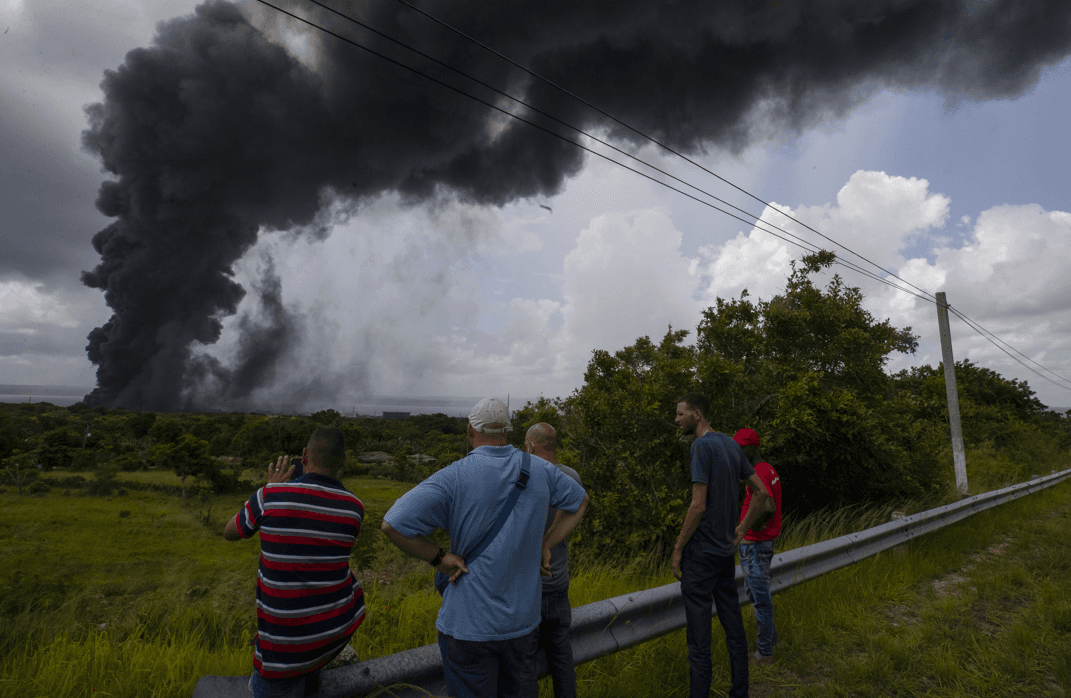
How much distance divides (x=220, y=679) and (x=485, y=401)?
141 centimetres

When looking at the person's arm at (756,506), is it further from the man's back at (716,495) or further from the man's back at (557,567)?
the man's back at (557,567)

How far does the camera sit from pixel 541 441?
3.10 meters

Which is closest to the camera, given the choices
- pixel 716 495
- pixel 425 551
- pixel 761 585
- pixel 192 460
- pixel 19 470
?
pixel 425 551

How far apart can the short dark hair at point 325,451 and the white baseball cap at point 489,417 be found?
1.86 ft

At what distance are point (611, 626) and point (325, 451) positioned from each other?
6.32 feet

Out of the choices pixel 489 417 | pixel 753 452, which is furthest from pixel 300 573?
pixel 753 452

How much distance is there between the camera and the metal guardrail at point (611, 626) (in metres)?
1.96

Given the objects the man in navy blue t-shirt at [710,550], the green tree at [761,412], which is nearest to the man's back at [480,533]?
the man in navy blue t-shirt at [710,550]

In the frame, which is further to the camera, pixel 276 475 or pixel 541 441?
pixel 541 441

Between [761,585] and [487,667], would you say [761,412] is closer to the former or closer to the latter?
[761,585]

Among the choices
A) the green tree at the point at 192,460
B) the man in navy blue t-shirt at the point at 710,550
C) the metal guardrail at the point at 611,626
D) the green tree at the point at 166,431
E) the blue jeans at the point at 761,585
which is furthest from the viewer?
the green tree at the point at 166,431

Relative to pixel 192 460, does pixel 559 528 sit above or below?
above

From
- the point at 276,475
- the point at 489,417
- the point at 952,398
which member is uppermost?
the point at 952,398

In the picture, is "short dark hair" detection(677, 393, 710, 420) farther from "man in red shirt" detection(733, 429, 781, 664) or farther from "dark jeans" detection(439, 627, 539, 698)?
"dark jeans" detection(439, 627, 539, 698)
